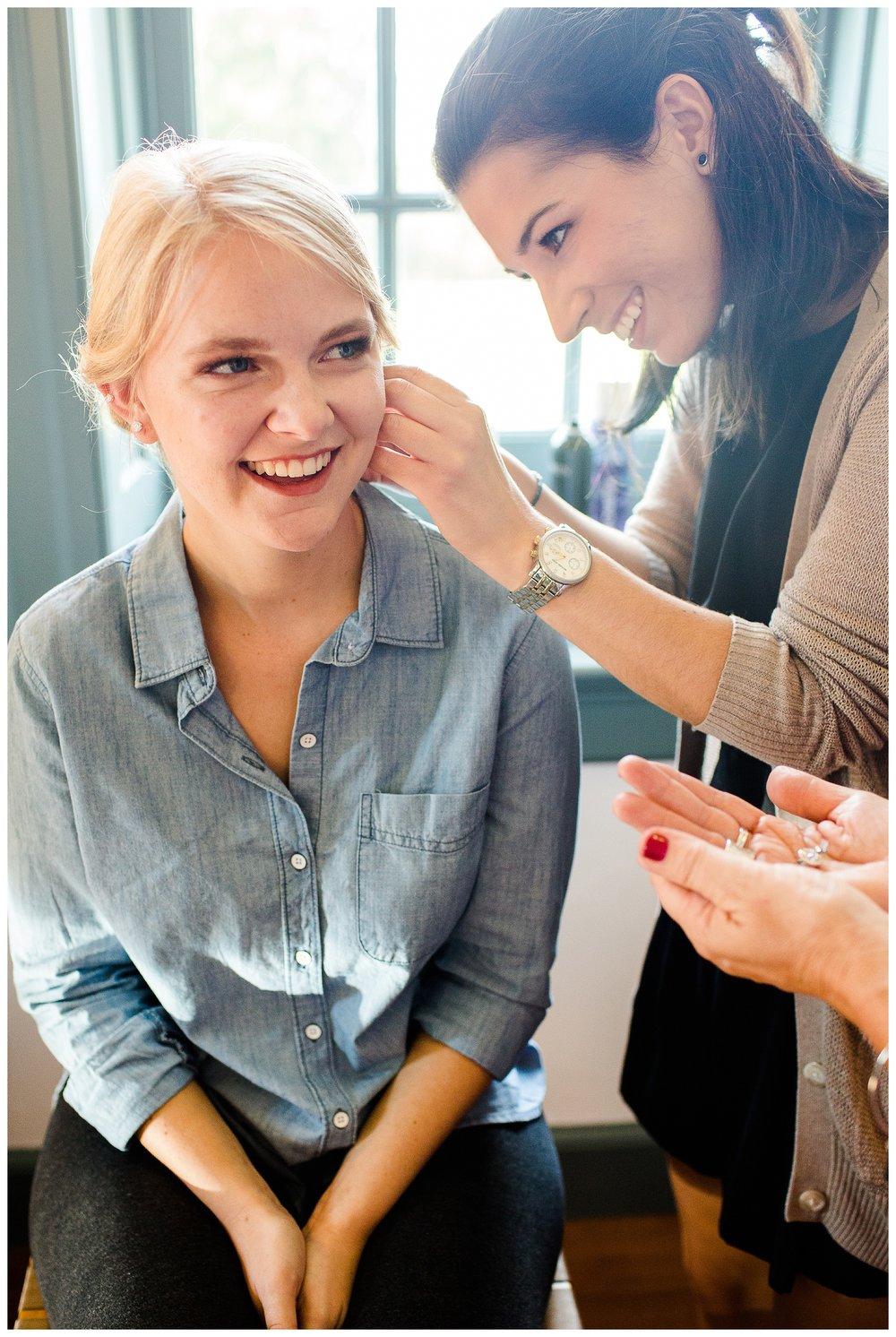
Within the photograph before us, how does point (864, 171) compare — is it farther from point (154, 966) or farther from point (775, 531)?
point (154, 966)

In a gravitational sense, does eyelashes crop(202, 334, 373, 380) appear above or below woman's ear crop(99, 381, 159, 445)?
above

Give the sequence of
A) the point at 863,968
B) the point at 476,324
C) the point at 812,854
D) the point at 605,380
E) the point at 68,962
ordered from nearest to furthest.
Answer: the point at 863,968 → the point at 812,854 → the point at 68,962 → the point at 605,380 → the point at 476,324

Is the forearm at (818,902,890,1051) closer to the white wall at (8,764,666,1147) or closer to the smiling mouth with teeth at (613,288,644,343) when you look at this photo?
the smiling mouth with teeth at (613,288,644,343)

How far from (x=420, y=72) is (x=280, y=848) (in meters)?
1.35

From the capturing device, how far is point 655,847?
2.64ft

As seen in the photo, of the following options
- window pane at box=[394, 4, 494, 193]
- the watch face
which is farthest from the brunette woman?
window pane at box=[394, 4, 494, 193]

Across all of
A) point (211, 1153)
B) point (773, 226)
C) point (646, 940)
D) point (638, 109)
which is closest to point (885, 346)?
point (773, 226)

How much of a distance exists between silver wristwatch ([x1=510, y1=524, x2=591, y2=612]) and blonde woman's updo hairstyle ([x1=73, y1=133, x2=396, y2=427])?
0.28m

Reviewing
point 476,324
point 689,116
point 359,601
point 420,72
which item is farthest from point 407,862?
point 420,72

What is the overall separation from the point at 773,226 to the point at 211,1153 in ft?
3.34

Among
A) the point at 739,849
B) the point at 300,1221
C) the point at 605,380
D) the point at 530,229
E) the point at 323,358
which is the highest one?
the point at 530,229

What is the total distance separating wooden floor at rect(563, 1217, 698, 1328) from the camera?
1673 mm

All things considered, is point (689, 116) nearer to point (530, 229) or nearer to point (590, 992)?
point (530, 229)

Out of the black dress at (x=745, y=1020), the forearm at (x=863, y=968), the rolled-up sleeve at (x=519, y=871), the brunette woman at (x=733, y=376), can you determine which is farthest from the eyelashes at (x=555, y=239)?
the forearm at (x=863, y=968)
